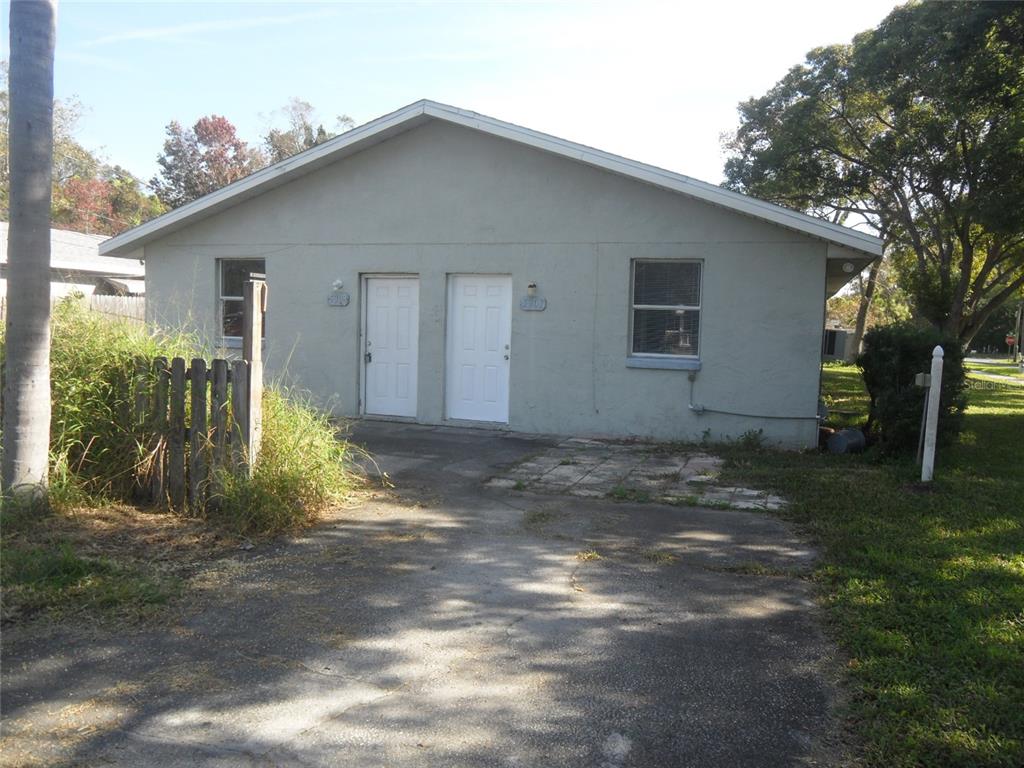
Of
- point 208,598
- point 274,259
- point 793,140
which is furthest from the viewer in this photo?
point 793,140

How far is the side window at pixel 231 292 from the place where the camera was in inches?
517

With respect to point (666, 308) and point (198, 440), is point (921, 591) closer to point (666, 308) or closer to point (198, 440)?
point (198, 440)

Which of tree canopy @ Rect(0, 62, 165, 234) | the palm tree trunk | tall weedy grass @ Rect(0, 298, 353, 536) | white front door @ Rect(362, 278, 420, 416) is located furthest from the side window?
tree canopy @ Rect(0, 62, 165, 234)

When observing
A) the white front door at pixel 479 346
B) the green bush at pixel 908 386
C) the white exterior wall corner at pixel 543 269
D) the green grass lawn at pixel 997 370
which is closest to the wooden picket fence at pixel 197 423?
the white exterior wall corner at pixel 543 269

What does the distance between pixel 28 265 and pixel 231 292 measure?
7503 millimetres

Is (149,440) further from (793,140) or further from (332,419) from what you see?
(793,140)

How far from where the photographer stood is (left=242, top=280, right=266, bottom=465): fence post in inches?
253

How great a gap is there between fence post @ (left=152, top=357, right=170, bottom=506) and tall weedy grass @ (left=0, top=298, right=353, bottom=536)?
0.07 metres

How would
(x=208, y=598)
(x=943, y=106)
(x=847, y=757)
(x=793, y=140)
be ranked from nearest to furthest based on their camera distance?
(x=847, y=757) < (x=208, y=598) < (x=943, y=106) < (x=793, y=140)

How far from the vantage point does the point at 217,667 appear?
3961 mm

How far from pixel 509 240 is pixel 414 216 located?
1549 millimetres

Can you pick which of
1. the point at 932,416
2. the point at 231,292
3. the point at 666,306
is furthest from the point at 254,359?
the point at 231,292

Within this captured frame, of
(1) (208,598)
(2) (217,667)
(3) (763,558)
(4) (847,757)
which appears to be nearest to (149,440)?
(1) (208,598)

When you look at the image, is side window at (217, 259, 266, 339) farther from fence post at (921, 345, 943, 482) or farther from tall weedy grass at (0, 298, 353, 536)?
fence post at (921, 345, 943, 482)
